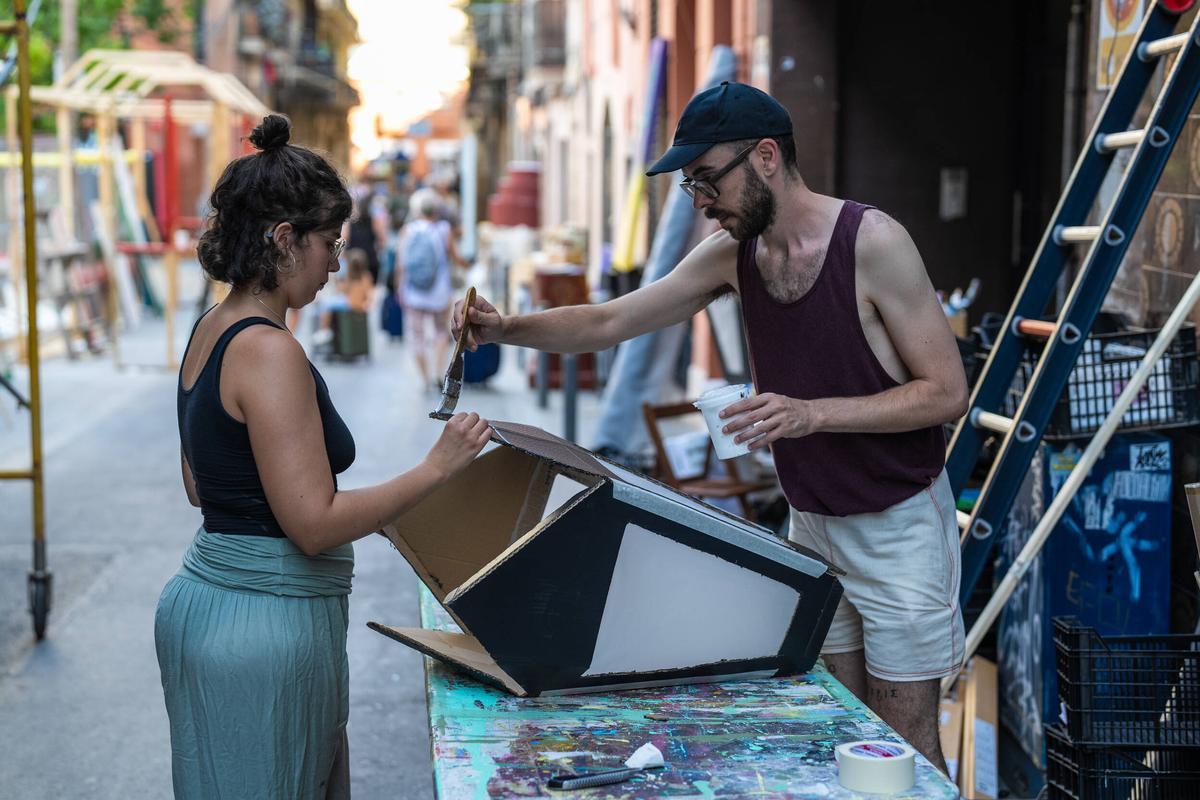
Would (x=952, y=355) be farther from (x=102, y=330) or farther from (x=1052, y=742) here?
(x=102, y=330)

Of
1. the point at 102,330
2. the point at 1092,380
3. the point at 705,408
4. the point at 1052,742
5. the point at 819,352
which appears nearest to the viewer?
the point at 705,408

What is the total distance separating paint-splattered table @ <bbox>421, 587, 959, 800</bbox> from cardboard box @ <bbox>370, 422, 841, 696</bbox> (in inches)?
1.9

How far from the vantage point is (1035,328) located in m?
4.05

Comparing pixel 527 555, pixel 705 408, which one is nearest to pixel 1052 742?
pixel 705 408

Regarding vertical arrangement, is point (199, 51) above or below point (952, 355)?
above

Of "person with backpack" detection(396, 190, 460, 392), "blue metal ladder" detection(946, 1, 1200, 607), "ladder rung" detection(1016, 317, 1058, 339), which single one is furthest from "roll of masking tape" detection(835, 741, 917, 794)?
"person with backpack" detection(396, 190, 460, 392)

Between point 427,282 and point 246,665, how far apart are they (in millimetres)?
10508

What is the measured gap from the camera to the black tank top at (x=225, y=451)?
102 inches

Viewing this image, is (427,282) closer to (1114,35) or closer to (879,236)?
(1114,35)

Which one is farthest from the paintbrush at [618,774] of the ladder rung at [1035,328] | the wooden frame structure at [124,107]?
the wooden frame structure at [124,107]

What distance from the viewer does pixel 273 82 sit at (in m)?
45.7

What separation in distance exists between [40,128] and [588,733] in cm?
Result: 2403

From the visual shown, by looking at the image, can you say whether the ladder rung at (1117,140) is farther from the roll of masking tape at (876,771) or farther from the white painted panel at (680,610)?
the roll of masking tape at (876,771)

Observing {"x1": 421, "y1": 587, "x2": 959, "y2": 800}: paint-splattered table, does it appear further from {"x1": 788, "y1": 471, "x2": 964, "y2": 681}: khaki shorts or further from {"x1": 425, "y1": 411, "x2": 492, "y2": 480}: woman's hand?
{"x1": 425, "y1": 411, "x2": 492, "y2": 480}: woman's hand
